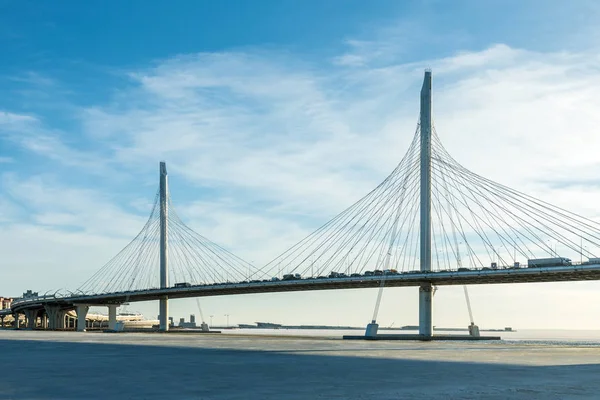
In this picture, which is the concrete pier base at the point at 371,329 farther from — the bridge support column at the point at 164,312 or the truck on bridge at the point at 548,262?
the bridge support column at the point at 164,312

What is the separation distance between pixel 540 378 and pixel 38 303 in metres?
149

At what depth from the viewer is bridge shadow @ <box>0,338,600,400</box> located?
16.2m

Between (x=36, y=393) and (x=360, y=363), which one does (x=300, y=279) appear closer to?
(x=360, y=363)

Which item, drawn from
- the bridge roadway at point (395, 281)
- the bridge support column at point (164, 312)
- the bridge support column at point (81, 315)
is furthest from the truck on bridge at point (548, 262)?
the bridge support column at point (81, 315)

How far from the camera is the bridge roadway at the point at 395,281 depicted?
71.0 m

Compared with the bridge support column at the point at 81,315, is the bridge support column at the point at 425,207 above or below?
above

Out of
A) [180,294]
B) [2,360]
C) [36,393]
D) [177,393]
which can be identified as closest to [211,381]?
[177,393]

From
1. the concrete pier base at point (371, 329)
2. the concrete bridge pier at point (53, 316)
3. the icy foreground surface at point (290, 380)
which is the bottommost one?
the concrete bridge pier at point (53, 316)

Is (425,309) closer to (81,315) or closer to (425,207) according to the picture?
(425,207)

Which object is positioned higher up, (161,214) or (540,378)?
(161,214)

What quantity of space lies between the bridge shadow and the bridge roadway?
4694cm

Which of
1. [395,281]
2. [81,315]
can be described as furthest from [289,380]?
[81,315]

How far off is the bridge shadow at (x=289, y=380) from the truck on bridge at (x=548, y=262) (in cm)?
4669

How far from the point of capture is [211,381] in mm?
19188
